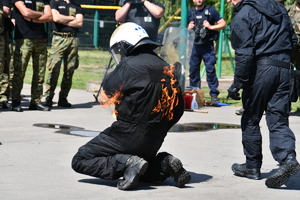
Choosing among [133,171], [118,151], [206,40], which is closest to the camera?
[133,171]

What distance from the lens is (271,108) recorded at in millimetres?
5680

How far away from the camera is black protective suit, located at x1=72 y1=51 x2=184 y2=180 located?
518 cm

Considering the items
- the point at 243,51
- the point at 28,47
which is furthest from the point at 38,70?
the point at 243,51

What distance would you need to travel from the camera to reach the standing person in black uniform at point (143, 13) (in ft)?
35.0

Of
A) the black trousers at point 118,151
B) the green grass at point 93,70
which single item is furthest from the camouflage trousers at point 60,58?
the black trousers at point 118,151

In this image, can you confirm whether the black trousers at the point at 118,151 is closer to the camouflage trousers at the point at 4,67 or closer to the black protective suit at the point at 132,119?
the black protective suit at the point at 132,119

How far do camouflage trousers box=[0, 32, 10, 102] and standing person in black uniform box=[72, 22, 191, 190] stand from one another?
4.81 meters

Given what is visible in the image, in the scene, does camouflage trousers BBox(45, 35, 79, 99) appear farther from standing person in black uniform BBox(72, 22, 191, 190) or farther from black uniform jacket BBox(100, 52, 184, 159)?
black uniform jacket BBox(100, 52, 184, 159)

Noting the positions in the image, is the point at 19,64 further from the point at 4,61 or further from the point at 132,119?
the point at 132,119

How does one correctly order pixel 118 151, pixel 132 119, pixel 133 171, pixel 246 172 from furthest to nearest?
pixel 246 172, pixel 118 151, pixel 132 119, pixel 133 171

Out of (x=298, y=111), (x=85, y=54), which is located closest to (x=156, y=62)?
(x=298, y=111)

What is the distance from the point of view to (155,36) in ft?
36.7

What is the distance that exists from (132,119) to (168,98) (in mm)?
385

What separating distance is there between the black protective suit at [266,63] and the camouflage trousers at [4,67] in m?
5.21
